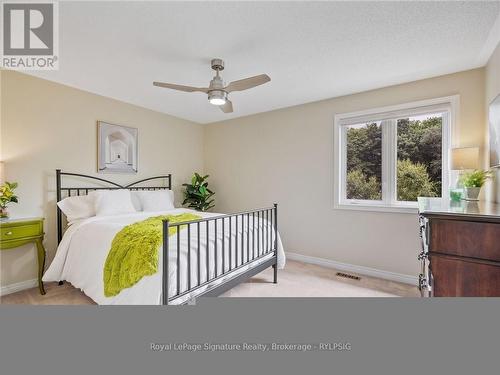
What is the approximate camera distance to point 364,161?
129 inches

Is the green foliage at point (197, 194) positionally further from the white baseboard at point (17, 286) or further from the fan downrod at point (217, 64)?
the fan downrod at point (217, 64)

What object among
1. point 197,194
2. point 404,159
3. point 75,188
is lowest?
point 197,194

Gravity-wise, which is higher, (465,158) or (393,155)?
(393,155)

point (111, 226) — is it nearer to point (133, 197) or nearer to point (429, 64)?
point (133, 197)

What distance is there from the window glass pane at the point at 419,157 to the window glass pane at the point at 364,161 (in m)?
0.23

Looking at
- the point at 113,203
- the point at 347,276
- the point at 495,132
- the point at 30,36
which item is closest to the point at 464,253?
the point at 495,132

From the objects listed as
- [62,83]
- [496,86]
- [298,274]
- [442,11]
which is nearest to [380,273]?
[298,274]

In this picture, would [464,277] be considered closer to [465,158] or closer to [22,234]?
[465,158]

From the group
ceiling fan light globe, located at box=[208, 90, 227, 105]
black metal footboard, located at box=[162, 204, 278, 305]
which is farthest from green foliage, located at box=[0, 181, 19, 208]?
ceiling fan light globe, located at box=[208, 90, 227, 105]

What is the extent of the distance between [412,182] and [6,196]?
4.44 meters

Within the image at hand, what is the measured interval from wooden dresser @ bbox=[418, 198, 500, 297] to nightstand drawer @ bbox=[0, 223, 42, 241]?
3.42 meters

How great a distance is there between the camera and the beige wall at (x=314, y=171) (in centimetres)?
276

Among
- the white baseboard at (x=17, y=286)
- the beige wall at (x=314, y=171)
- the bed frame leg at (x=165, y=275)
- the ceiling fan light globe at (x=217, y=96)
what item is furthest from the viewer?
the beige wall at (x=314, y=171)

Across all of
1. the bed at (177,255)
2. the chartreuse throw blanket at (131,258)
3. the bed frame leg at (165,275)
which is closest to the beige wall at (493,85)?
the bed at (177,255)
